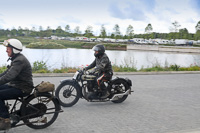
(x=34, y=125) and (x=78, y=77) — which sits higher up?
(x=78, y=77)

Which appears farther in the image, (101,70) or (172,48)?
(172,48)

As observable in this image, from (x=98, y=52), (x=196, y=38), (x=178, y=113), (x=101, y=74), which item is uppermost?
(x=196, y=38)

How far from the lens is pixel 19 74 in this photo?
14.7 feet

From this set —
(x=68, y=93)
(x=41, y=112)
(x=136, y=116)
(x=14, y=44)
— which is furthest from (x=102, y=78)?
(x=14, y=44)

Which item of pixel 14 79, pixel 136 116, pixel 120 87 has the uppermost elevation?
pixel 14 79

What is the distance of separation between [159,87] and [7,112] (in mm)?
7526

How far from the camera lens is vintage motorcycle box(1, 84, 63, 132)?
4590 mm

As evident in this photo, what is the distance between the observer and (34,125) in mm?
4828

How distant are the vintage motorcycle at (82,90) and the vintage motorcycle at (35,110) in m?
1.64

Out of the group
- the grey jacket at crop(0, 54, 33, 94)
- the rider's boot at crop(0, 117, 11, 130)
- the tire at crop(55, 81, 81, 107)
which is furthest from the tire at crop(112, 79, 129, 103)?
the rider's boot at crop(0, 117, 11, 130)

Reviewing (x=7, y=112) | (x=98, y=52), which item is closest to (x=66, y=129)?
(x=7, y=112)

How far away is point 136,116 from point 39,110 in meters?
2.53

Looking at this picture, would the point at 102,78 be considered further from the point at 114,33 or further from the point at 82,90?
A: the point at 114,33

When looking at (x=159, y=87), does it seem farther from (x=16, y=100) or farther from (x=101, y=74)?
(x=16, y=100)
